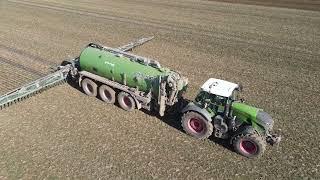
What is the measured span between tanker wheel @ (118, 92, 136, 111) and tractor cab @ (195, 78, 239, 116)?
3409 mm

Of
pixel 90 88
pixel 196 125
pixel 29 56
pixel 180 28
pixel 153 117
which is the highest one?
pixel 180 28

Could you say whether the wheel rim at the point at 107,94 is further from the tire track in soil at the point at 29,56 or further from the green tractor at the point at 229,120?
the tire track in soil at the point at 29,56

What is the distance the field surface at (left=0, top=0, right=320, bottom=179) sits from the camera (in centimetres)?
1166

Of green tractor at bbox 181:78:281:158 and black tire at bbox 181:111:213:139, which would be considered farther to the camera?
black tire at bbox 181:111:213:139

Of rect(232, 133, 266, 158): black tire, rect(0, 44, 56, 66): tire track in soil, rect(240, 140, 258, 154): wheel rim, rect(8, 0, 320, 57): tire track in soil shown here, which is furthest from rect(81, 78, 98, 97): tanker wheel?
rect(8, 0, 320, 57): tire track in soil

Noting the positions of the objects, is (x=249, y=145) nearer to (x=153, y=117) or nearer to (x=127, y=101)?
(x=153, y=117)

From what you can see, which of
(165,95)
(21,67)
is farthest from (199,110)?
(21,67)

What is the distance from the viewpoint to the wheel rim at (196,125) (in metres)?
12.6

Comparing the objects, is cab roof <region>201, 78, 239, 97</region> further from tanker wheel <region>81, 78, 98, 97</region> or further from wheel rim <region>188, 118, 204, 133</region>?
tanker wheel <region>81, 78, 98, 97</region>

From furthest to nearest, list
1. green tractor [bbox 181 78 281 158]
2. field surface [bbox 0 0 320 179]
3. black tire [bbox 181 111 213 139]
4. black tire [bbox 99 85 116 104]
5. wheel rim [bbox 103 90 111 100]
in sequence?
wheel rim [bbox 103 90 111 100], black tire [bbox 99 85 116 104], black tire [bbox 181 111 213 139], field surface [bbox 0 0 320 179], green tractor [bbox 181 78 281 158]

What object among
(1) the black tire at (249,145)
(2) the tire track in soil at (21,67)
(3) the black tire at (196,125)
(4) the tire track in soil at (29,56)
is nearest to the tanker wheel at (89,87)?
(2) the tire track in soil at (21,67)

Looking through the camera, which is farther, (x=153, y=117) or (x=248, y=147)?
(x=153, y=117)

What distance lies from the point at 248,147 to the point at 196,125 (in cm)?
221

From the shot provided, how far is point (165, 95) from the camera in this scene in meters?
13.5
